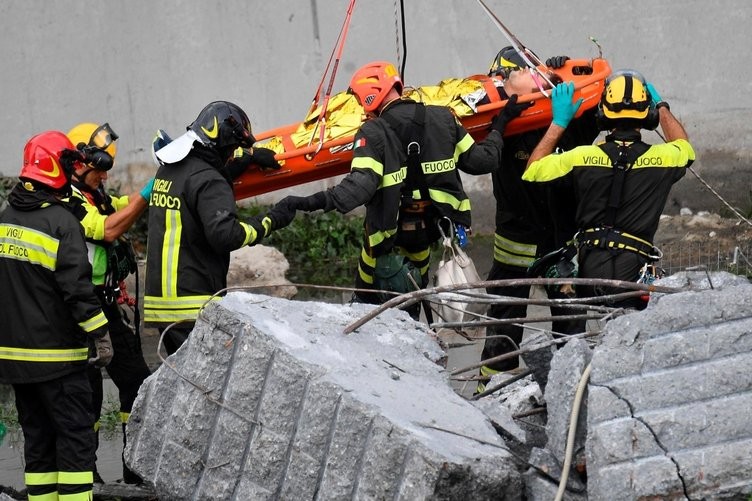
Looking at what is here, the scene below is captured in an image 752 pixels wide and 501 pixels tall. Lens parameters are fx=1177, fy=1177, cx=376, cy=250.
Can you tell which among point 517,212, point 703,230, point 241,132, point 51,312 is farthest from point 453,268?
point 703,230

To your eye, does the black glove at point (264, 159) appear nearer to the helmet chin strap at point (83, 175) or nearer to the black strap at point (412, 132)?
the black strap at point (412, 132)

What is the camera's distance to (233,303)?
4680 mm

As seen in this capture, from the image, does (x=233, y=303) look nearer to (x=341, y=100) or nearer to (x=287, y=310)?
(x=287, y=310)

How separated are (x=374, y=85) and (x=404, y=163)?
1.56ft

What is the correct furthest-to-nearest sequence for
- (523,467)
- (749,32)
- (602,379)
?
(749,32) < (523,467) < (602,379)

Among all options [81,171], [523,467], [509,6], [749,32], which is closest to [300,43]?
[509,6]

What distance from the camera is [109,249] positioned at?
6.20 m

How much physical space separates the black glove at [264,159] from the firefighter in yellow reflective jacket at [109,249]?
0.65 meters

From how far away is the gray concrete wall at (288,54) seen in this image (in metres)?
10.4

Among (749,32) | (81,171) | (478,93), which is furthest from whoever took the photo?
(749,32)

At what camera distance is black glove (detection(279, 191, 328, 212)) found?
624cm

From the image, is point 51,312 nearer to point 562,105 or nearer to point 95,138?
point 95,138

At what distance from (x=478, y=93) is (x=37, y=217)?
2.72m

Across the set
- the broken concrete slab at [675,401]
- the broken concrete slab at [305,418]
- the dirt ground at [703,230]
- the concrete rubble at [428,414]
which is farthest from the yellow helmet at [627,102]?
the dirt ground at [703,230]
